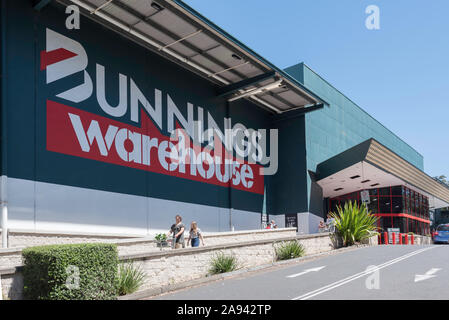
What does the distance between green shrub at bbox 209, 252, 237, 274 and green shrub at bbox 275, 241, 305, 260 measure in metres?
3.41

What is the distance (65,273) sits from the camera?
9.19m

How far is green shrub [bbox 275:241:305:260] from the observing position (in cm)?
1717

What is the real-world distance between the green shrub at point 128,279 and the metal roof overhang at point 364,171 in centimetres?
1903

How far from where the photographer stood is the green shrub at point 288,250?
1717 centimetres

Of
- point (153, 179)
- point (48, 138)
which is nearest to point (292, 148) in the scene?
point (153, 179)

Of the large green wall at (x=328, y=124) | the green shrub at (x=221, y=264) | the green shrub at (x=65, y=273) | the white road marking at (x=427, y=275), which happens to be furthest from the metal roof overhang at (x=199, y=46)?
the white road marking at (x=427, y=275)

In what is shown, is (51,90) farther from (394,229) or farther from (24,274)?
(394,229)

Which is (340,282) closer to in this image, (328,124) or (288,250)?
(288,250)

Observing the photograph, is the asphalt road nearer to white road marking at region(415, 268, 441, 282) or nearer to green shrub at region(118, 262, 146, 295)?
white road marking at region(415, 268, 441, 282)

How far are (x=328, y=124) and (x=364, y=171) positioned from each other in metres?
4.94

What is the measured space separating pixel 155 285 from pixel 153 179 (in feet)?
29.9

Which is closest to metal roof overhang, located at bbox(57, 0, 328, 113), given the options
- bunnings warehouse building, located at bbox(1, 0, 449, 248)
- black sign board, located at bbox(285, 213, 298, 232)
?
bunnings warehouse building, located at bbox(1, 0, 449, 248)

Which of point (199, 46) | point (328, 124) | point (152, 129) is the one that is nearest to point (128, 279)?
point (152, 129)
